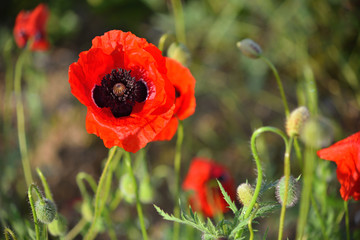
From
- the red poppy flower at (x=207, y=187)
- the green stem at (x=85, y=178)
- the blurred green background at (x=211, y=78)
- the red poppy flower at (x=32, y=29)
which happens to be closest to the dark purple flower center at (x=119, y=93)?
the green stem at (x=85, y=178)

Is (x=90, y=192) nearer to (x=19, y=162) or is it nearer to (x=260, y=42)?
(x=19, y=162)

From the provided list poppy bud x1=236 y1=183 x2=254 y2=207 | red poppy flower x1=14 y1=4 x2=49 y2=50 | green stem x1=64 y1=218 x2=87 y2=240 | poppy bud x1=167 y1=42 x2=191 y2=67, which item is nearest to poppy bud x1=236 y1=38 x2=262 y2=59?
poppy bud x1=167 y1=42 x2=191 y2=67

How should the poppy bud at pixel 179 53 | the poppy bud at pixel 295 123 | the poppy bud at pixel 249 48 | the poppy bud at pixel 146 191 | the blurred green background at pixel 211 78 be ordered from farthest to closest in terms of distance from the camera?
the blurred green background at pixel 211 78, the poppy bud at pixel 146 191, the poppy bud at pixel 179 53, the poppy bud at pixel 249 48, the poppy bud at pixel 295 123

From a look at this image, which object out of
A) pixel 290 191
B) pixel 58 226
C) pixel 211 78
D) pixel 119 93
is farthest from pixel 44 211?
pixel 211 78

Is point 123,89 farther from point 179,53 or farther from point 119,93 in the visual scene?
point 179,53

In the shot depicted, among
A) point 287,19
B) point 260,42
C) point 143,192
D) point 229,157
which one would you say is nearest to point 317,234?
point 143,192

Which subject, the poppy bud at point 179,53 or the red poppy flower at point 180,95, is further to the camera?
the poppy bud at point 179,53

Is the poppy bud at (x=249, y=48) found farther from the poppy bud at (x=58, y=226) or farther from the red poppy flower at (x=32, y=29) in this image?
the red poppy flower at (x=32, y=29)

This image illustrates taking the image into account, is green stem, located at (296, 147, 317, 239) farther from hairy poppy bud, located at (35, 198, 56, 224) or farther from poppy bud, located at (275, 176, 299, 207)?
hairy poppy bud, located at (35, 198, 56, 224)
